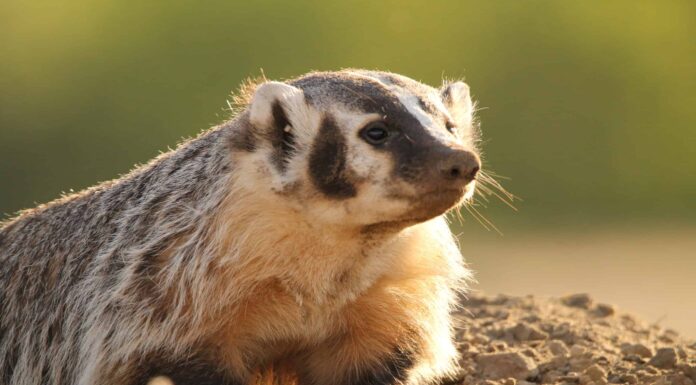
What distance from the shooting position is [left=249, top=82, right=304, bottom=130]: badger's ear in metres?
4.94

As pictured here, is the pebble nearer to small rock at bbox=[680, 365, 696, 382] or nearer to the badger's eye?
small rock at bbox=[680, 365, 696, 382]

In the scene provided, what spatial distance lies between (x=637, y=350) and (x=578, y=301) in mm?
1281

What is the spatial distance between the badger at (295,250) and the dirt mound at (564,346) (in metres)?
0.52

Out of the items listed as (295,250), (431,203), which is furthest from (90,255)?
(431,203)

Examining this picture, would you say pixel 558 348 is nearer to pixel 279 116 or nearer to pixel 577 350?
pixel 577 350

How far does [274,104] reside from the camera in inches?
196

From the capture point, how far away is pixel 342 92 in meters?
4.89

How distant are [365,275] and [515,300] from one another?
243 cm

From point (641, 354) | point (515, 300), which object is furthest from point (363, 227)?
point (515, 300)

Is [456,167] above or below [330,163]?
below

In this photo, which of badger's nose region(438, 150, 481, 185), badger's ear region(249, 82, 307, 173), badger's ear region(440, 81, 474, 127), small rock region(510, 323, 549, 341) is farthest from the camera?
small rock region(510, 323, 549, 341)

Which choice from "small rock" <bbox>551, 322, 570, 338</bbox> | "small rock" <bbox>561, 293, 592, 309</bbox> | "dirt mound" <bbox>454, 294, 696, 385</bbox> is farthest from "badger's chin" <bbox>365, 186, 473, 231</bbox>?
"small rock" <bbox>561, 293, 592, 309</bbox>

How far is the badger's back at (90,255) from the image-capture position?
17.1 ft

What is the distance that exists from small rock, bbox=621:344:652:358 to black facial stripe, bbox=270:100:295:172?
2173mm
